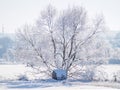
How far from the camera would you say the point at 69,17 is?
4112 centimetres

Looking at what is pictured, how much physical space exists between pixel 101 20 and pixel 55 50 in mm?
6611

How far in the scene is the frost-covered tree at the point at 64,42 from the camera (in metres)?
40.5

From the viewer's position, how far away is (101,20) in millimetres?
41188

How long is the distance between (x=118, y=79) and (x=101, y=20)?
28.6 feet

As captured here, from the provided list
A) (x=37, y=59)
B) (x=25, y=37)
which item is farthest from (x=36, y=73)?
(x=25, y=37)

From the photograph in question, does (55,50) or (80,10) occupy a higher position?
(80,10)

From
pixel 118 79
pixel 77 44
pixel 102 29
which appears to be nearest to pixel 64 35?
pixel 77 44

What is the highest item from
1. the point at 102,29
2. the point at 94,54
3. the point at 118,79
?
the point at 102,29

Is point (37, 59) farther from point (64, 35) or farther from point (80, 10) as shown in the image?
point (80, 10)

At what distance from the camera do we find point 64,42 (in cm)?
4122

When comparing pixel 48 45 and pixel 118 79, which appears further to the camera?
pixel 48 45

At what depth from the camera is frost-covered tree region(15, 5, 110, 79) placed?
40500 mm

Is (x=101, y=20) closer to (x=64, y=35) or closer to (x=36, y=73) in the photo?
(x=64, y=35)

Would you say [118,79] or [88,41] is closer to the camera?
[118,79]
